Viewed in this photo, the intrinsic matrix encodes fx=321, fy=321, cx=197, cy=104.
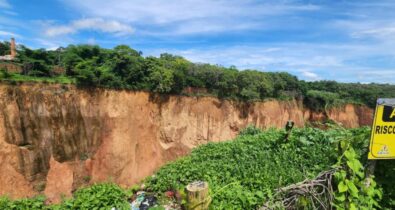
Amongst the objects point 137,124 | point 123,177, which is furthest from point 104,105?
point 123,177

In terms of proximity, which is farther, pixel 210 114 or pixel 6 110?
pixel 210 114

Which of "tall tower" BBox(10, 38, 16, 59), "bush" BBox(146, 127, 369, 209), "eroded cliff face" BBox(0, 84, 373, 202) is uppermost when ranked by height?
"tall tower" BBox(10, 38, 16, 59)

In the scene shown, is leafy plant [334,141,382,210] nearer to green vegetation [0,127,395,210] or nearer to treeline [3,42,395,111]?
green vegetation [0,127,395,210]

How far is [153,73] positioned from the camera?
56.1ft

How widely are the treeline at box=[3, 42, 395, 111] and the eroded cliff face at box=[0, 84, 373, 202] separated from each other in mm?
677

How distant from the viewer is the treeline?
14.9 meters

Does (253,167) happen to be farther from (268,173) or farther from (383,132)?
(383,132)

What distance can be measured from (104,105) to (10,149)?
4489 millimetres

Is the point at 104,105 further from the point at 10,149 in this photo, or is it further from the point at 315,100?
the point at 315,100

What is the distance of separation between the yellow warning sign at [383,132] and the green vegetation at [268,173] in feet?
0.54

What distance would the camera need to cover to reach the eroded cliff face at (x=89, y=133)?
41.0 ft

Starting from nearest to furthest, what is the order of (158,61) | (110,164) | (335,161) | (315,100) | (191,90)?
(335,161)
(110,164)
(158,61)
(191,90)
(315,100)

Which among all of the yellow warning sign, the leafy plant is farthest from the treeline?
the yellow warning sign

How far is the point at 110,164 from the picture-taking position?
49.8ft
